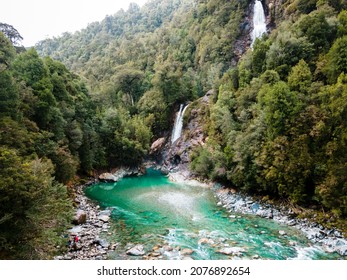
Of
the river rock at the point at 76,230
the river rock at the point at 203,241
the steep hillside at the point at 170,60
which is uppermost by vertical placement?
the steep hillside at the point at 170,60

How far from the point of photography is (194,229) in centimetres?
2181

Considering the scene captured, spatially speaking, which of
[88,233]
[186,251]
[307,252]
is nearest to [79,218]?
[88,233]

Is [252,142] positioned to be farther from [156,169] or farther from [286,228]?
[156,169]

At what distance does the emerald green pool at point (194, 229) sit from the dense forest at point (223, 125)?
409 centimetres

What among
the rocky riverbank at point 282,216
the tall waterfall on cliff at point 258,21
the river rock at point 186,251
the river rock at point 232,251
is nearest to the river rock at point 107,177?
the rocky riverbank at point 282,216

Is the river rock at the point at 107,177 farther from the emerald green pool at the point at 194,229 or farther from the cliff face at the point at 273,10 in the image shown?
the cliff face at the point at 273,10

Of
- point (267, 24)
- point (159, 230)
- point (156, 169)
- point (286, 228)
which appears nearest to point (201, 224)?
point (159, 230)

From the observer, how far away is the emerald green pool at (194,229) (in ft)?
58.7

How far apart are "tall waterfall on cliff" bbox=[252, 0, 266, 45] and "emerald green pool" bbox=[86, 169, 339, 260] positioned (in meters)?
38.5

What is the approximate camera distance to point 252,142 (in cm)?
2914

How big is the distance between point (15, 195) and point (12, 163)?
6.71 ft

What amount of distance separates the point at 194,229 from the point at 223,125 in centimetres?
1879

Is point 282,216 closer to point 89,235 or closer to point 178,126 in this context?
point 89,235
